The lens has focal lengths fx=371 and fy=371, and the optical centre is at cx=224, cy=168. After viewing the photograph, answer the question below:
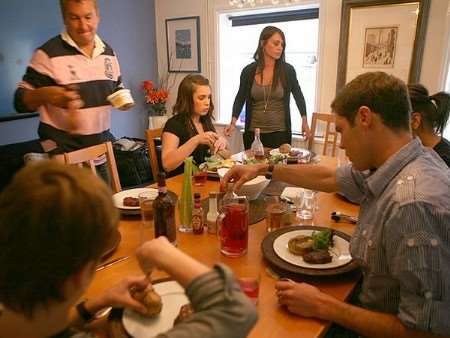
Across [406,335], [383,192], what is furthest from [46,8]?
[406,335]

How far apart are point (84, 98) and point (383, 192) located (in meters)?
1.77

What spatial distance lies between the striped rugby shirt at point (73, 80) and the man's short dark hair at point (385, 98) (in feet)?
5.36

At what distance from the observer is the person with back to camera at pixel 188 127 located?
2250 millimetres

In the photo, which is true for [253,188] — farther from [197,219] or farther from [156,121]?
[156,121]

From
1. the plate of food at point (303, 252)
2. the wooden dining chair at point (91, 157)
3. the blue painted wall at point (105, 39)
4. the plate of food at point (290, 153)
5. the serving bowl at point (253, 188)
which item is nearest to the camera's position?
the plate of food at point (303, 252)

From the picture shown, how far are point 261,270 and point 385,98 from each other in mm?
649

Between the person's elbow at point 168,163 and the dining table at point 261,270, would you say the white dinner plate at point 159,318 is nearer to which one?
the dining table at point 261,270

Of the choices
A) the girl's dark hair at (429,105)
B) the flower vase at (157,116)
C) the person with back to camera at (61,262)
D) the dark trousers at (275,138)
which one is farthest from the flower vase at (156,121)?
the person with back to camera at (61,262)

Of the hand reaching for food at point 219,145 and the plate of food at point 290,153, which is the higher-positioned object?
the hand reaching for food at point 219,145

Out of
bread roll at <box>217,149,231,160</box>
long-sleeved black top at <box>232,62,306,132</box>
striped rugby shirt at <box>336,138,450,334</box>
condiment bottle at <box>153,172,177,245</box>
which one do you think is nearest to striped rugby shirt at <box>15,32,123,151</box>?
bread roll at <box>217,149,231,160</box>

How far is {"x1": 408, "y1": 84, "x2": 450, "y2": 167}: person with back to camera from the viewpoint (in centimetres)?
176

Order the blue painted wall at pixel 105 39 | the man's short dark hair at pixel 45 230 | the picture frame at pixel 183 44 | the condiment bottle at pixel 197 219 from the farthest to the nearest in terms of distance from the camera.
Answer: the picture frame at pixel 183 44, the blue painted wall at pixel 105 39, the condiment bottle at pixel 197 219, the man's short dark hair at pixel 45 230

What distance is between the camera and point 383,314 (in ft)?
3.22

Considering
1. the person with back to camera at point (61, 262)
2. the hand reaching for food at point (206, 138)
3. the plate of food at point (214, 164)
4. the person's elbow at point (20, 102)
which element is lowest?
the plate of food at point (214, 164)
